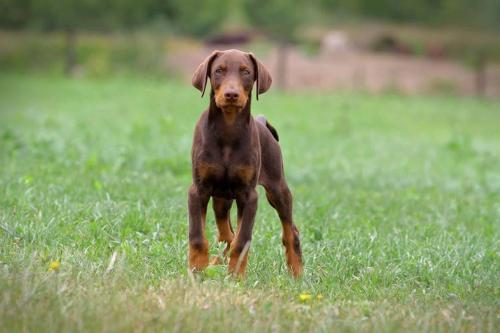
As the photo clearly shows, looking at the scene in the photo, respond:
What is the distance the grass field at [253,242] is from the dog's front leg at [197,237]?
0.54 ft

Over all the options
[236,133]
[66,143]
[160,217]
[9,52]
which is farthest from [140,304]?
[9,52]

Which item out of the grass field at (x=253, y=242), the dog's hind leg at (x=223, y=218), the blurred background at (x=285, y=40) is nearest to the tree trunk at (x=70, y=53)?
the blurred background at (x=285, y=40)

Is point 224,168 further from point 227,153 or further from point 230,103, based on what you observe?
point 230,103

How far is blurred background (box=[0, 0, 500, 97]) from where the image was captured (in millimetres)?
39938

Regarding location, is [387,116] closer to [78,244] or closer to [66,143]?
[66,143]

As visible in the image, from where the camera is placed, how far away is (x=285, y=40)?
39.4m

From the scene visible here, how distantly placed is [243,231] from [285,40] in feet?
112

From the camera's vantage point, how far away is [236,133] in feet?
18.6

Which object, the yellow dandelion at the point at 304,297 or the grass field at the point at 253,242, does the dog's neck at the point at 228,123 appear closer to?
the grass field at the point at 253,242

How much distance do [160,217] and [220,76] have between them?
Result: 244 centimetres

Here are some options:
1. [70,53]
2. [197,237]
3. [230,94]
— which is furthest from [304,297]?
[70,53]

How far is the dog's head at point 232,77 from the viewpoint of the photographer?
17.7ft

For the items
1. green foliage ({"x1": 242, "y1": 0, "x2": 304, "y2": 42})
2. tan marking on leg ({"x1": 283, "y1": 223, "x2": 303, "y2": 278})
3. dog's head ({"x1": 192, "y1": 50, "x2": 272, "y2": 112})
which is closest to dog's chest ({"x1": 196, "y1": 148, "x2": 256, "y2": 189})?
dog's head ({"x1": 192, "y1": 50, "x2": 272, "y2": 112})

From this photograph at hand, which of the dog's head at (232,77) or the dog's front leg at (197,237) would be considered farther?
the dog's front leg at (197,237)
